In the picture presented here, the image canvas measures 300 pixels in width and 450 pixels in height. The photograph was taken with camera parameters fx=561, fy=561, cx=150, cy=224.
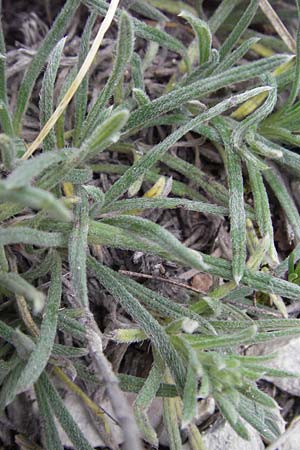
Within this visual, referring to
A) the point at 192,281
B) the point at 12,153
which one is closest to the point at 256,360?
the point at 192,281

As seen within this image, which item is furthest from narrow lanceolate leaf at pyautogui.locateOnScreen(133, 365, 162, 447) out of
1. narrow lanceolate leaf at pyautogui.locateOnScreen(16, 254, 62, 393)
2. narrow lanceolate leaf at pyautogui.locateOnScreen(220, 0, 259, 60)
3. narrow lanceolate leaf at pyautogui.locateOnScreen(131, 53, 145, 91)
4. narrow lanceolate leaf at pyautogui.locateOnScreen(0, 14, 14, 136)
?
narrow lanceolate leaf at pyautogui.locateOnScreen(220, 0, 259, 60)

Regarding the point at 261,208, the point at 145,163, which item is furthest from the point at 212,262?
the point at 145,163

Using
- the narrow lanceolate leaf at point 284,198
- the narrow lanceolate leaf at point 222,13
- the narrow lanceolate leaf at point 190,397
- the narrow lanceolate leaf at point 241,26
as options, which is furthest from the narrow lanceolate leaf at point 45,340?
the narrow lanceolate leaf at point 222,13

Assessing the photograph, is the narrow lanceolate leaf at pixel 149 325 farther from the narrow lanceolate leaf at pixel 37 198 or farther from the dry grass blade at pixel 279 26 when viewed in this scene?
the dry grass blade at pixel 279 26

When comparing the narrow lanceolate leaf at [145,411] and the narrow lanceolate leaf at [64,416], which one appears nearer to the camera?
the narrow lanceolate leaf at [145,411]

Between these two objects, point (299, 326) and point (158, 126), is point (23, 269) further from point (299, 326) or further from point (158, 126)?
point (299, 326)
